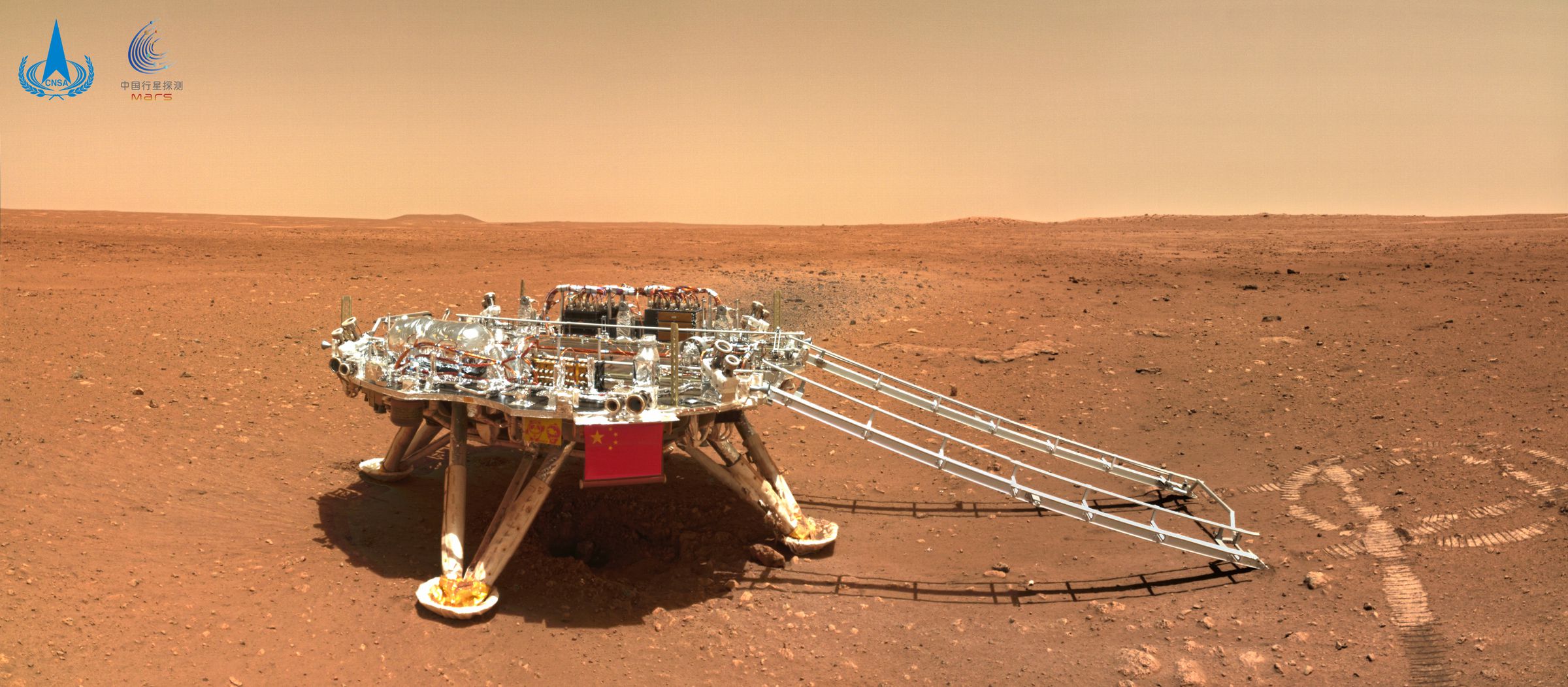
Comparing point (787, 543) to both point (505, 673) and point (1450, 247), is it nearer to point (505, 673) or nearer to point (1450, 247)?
point (505, 673)

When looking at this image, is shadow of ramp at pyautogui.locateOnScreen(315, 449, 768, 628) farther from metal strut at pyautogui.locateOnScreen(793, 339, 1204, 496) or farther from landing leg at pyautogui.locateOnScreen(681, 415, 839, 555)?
metal strut at pyautogui.locateOnScreen(793, 339, 1204, 496)

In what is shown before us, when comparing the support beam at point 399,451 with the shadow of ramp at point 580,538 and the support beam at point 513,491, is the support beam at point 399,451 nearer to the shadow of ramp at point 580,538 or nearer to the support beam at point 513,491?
the shadow of ramp at point 580,538

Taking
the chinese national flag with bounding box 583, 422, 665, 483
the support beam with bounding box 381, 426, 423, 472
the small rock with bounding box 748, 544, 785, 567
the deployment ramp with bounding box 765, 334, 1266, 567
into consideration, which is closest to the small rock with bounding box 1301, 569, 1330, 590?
the deployment ramp with bounding box 765, 334, 1266, 567

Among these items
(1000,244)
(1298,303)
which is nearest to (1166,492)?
(1298,303)

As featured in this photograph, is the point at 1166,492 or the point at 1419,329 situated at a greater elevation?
the point at 1419,329

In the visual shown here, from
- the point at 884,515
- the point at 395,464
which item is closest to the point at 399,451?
the point at 395,464

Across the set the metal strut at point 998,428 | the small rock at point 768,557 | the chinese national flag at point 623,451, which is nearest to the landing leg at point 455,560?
the chinese national flag at point 623,451

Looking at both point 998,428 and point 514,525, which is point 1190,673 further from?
point 514,525
